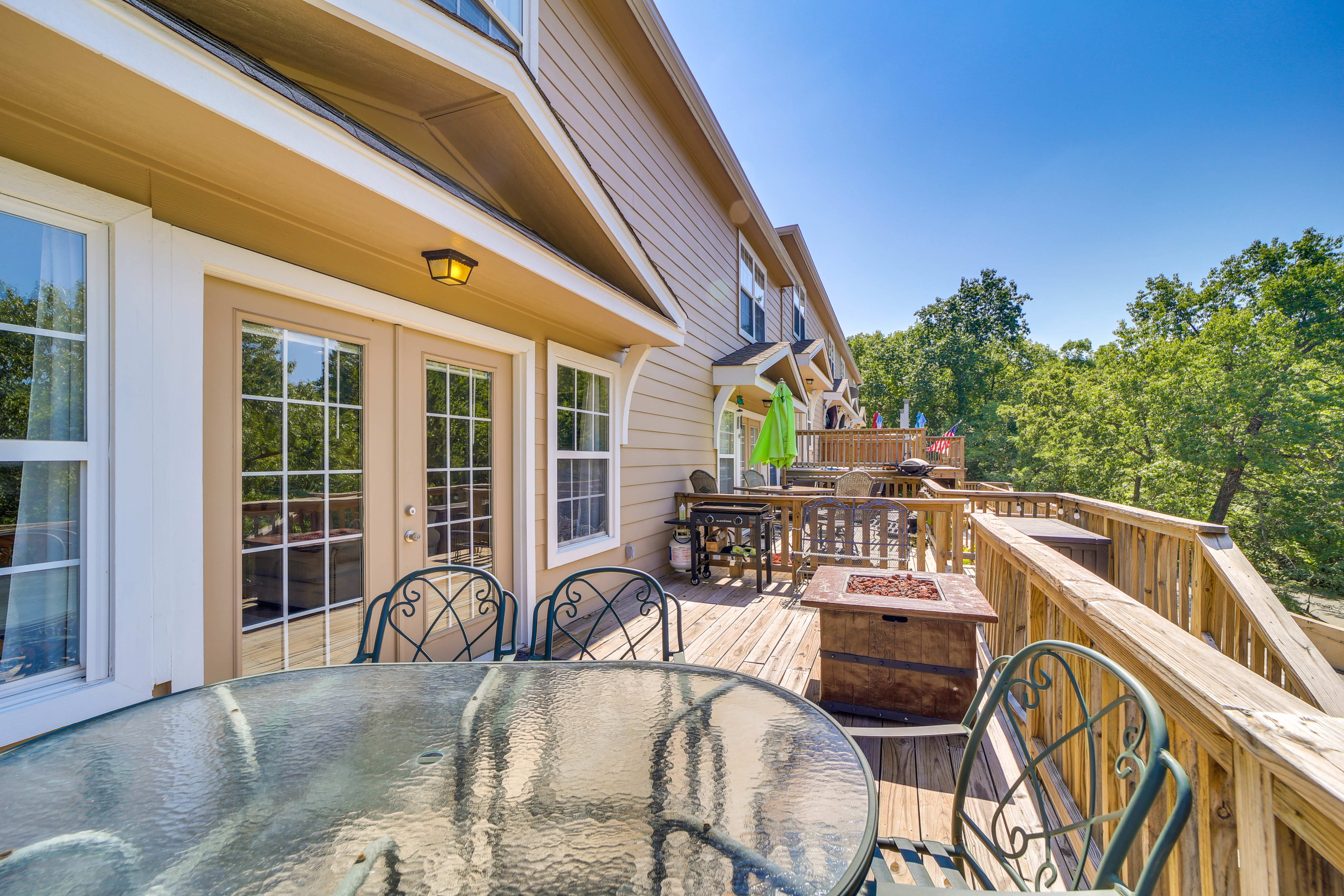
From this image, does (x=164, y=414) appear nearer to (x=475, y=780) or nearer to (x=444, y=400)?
(x=444, y=400)

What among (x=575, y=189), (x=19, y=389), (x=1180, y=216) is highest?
(x=1180, y=216)

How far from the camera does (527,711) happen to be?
1435mm

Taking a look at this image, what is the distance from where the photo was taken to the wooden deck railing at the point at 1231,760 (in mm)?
715

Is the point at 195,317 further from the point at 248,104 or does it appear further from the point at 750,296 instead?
the point at 750,296

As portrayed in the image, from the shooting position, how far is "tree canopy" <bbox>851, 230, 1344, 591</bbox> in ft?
36.0

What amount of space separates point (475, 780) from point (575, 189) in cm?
290

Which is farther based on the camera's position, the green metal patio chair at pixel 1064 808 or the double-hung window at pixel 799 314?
the double-hung window at pixel 799 314

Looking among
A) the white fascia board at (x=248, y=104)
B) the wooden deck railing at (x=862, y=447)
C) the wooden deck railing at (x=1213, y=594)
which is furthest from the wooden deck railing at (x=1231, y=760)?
the wooden deck railing at (x=862, y=447)

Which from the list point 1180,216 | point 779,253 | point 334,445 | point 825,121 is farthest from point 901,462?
point 1180,216

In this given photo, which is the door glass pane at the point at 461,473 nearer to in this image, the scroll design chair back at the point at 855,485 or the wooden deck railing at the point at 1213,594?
the wooden deck railing at the point at 1213,594

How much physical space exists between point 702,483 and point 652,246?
269cm

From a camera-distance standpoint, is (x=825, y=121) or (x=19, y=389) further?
(x=825, y=121)

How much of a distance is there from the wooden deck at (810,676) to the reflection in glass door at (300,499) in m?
1.48

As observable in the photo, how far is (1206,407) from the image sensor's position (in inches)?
481
